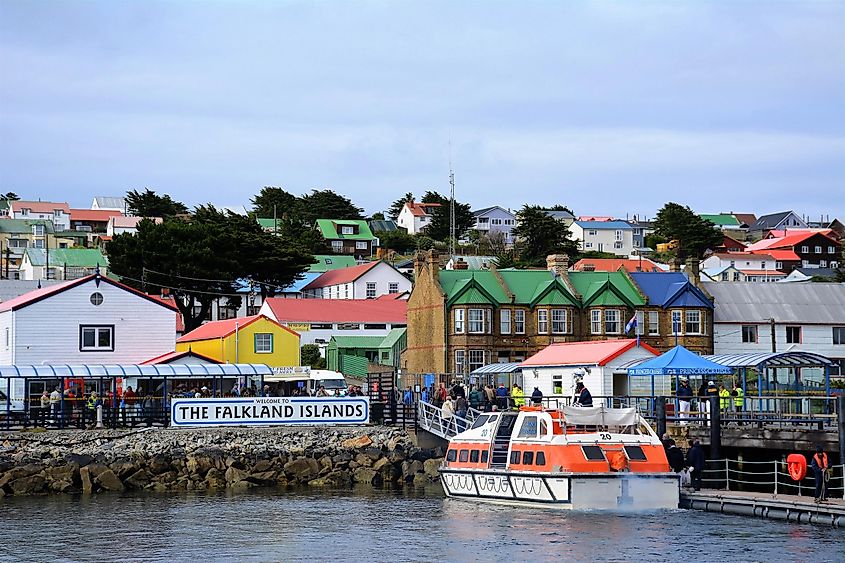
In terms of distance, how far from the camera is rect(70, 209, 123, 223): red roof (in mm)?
189375

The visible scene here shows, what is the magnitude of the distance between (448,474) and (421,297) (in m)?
41.1

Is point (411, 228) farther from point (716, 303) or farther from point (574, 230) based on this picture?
point (716, 303)

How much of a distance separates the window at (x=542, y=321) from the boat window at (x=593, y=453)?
42662 millimetres

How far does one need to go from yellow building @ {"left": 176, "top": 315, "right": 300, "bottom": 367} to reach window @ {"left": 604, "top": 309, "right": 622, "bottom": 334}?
20.7m

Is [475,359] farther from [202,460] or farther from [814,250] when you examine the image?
[814,250]

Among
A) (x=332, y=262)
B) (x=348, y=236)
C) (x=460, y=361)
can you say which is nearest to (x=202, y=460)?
(x=460, y=361)

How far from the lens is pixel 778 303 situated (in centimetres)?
8056

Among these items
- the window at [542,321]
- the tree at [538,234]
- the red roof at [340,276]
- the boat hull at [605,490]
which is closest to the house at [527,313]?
the window at [542,321]

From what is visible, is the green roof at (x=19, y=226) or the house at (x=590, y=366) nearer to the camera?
the house at (x=590, y=366)

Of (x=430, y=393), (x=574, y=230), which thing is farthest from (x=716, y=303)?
(x=574, y=230)

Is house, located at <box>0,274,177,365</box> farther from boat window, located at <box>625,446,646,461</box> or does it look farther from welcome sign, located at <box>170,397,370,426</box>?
boat window, located at <box>625,446,646,461</box>

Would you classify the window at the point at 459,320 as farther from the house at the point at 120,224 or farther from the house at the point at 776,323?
the house at the point at 120,224

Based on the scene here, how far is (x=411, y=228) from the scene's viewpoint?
184000 millimetres

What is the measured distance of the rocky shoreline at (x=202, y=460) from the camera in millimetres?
46562
